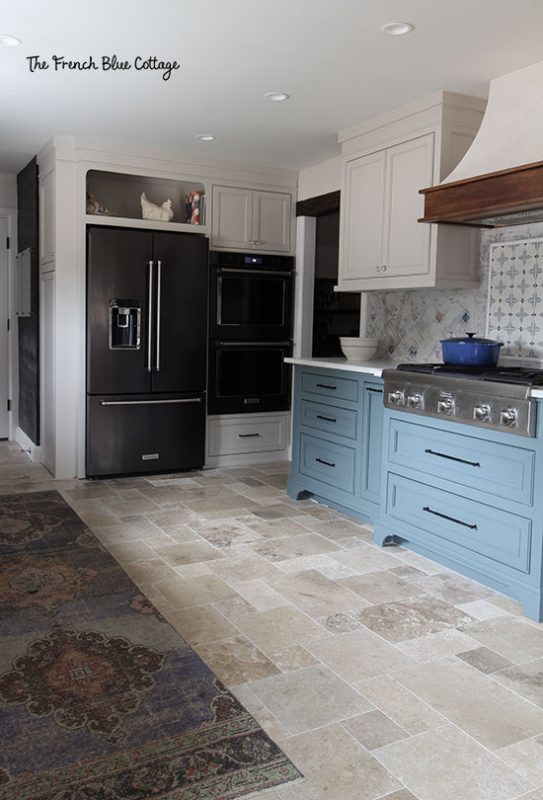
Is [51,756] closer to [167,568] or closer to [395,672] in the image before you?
[395,672]

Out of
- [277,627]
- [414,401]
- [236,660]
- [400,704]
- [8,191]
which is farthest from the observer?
[8,191]

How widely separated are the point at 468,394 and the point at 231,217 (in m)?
2.98

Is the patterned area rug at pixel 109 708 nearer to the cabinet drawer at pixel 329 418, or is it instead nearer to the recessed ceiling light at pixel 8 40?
the cabinet drawer at pixel 329 418

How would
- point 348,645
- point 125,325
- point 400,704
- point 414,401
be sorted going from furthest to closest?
point 125,325, point 414,401, point 348,645, point 400,704

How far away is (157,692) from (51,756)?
41 centimetres

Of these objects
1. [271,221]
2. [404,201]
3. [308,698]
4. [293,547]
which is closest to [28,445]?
[271,221]

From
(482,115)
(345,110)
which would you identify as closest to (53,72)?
(345,110)

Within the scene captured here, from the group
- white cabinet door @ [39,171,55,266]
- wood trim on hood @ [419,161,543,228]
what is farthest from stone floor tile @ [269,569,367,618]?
white cabinet door @ [39,171,55,266]

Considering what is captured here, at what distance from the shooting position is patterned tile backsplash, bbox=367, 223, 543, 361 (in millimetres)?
3747

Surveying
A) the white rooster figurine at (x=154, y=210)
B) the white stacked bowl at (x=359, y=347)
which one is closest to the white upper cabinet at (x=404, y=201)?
the white stacked bowl at (x=359, y=347)

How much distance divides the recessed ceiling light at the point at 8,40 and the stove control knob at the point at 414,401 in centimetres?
243

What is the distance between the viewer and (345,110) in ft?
13.6

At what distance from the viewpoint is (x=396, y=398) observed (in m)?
3.66

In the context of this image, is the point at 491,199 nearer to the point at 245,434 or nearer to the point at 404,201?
the point at 404,201
